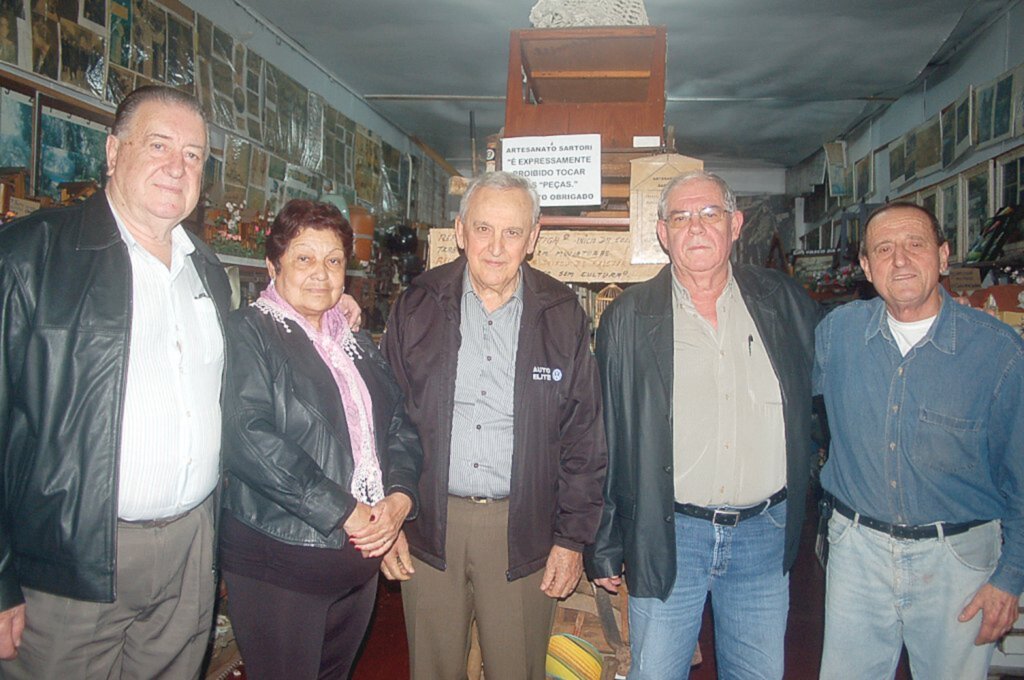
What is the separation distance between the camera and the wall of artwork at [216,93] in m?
2.90

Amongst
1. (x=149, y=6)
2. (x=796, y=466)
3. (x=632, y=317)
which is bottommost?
(x=796, y=466)

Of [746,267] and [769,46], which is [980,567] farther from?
[769,46]

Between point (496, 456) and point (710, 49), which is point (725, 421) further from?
point (710, 49)

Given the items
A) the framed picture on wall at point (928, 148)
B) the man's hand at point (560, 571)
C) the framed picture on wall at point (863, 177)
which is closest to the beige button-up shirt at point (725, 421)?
the man's hand at point (560, 571)

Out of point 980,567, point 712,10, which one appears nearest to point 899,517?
point 980,567

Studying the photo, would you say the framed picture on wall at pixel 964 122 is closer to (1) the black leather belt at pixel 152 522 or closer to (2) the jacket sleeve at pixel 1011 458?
(2) the jacket sleeve at pixel 1011 458

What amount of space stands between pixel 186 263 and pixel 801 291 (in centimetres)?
193

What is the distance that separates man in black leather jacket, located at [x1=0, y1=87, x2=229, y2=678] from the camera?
145 cm

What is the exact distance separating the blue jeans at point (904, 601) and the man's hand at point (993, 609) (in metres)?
0.02

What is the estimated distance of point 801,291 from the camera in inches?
85.8

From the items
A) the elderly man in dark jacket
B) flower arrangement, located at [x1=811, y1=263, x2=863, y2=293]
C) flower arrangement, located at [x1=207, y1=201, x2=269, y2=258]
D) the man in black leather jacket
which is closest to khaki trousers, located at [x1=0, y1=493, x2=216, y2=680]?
the man in black leather jacket

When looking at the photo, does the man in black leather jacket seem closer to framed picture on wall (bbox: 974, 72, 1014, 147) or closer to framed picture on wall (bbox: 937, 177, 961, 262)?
framed picture on wall (bbox: 974, 72, 1014, 147)

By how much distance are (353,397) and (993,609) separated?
75.0 inches

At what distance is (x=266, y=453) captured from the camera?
1.66 meters
